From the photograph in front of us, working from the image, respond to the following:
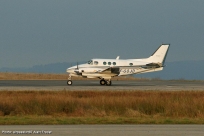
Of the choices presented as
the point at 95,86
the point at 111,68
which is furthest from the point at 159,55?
the point at 95,86

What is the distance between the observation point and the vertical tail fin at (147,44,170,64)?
57612 mm

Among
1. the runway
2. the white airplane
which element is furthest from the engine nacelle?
the runway

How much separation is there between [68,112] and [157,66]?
3089 cm

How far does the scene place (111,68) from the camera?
2035 inches

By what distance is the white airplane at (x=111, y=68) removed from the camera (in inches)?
2010
